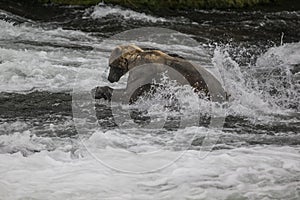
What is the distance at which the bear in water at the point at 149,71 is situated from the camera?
25.9 feet

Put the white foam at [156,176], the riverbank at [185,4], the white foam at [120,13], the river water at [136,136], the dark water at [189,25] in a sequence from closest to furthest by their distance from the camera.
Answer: the white foam at [156,176], the river water at [136,136], the dark water at [189,25], the white foam at [120,13], the riverbank at [185,4]

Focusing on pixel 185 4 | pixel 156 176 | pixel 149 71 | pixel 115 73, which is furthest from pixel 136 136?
pixel 185 4

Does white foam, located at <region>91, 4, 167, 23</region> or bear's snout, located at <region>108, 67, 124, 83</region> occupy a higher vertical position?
white foam, located at <region>91, 4, 167, 23</region>

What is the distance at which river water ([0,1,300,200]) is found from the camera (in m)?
5.45

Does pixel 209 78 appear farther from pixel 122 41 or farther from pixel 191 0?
pixel 191 0

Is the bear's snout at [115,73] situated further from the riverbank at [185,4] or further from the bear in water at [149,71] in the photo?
the riverbank at [185,4]

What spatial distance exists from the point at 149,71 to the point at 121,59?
1.46 ft

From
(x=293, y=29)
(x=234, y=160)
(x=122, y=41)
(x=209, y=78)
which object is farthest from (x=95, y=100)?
(x=293, y=29)

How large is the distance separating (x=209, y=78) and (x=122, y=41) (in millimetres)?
5115

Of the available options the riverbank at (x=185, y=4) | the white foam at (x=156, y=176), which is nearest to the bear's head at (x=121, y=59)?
the white foam at (x=156, y=176)

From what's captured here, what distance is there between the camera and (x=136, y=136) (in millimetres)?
6691

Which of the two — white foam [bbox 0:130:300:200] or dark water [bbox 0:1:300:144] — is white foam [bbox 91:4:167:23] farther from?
white foam [bbox 0:130:300:200]

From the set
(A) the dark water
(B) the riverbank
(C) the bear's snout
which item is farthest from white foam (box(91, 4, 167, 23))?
(C) the bear's snout

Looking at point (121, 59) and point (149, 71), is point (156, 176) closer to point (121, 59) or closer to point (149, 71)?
point (149, 71)
